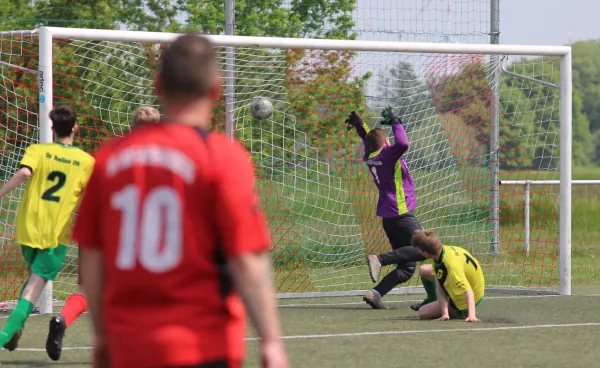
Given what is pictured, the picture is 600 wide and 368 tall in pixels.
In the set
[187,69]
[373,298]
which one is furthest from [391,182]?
[187,69]

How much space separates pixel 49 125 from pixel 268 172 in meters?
3.52

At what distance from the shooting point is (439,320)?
872cm

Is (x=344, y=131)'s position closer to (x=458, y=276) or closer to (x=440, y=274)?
(x=440, y=274)

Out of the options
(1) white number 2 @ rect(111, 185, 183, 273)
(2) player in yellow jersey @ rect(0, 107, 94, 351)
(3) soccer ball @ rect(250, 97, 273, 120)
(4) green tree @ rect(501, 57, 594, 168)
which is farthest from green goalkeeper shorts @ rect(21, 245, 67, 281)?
(4) green tree @ rect(501, 57, 594, 168)

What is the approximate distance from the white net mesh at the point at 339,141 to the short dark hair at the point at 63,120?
4.13 meters

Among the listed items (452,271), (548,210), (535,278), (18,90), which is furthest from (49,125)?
(548,210)

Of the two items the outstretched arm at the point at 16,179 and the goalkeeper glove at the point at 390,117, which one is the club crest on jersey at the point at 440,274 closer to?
the goalkeeper glove at the point at 390,117

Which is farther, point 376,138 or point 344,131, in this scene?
point 344,131

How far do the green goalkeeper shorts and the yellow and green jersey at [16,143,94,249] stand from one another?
0.04m

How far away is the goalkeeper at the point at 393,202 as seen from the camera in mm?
9672

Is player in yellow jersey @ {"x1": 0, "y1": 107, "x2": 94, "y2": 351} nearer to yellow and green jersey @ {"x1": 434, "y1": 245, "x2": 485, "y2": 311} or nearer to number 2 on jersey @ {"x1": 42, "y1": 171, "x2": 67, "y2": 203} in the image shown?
number 2 on jersey @ {"x1": 42, "y1": 171, "x2": 67, "y2": 203}

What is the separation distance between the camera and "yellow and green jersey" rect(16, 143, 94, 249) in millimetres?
6633

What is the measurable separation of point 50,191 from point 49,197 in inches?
1.8

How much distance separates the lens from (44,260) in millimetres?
6711
